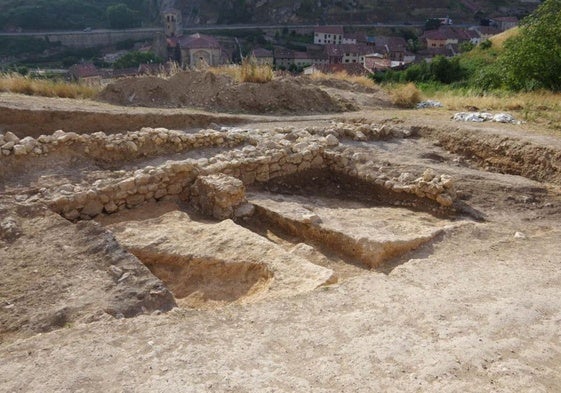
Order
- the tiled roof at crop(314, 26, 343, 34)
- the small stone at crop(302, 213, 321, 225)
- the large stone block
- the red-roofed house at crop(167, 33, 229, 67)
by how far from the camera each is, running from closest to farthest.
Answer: the small stone at crop(302, 213, 321, 225) < the large stone block < the red-roofed house at crop(167, 33, 229, 67) < the tiled roof at crop(314, 26, 343, 34)

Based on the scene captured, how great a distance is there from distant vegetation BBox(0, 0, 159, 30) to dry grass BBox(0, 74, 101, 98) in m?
63.3

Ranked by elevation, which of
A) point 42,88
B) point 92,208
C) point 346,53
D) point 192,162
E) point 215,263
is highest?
point 42,88

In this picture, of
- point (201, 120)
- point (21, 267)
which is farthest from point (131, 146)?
point (21, 267)

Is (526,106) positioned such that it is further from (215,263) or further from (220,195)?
(215,263)

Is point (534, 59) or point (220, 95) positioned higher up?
point (534, 59)

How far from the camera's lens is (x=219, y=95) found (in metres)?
12.8

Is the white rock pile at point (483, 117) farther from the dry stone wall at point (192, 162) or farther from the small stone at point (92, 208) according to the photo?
the small stone at point (92, 208)

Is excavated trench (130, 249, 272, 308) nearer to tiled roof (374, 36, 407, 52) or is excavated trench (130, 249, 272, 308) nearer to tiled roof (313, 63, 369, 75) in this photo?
tiled roof (313, 63, 369, 75)

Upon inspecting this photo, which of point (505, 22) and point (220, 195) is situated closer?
point (220, 195)

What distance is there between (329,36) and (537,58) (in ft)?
168

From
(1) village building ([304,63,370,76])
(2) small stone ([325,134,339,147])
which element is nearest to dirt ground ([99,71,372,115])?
(2) small stone ([325,134,339,147])

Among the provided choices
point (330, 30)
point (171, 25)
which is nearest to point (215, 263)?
point (330, 30)

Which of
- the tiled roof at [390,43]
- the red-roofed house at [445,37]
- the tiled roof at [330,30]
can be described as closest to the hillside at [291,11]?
the tiled roof at [330,30]

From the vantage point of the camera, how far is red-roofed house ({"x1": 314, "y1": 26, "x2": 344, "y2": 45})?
63.6m
